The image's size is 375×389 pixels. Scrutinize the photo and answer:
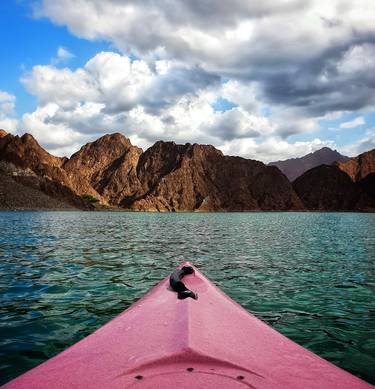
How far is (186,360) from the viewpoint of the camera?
11.2 ft

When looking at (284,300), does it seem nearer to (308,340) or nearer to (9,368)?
(308,340)

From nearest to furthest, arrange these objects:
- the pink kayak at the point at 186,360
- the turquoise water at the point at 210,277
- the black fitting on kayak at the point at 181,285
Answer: the pink kayak at the point at 186,360, the black fitting on kayak at the point at 181,285, the turquoise water at the point at 210,277

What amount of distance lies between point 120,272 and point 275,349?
35.1 ft

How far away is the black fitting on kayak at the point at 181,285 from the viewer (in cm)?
566

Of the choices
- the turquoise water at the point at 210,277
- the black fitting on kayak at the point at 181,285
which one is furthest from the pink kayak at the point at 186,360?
the turquoise water at the point at 210,277

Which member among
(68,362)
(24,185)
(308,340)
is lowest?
(308,340)

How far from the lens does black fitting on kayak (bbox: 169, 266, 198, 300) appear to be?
566 cm

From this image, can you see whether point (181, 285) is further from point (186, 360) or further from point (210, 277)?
point (210, 277)

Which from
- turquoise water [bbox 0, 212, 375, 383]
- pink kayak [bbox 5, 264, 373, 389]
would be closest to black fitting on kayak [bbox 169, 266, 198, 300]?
pink kayak [bbox 5, 264, 373, 389]

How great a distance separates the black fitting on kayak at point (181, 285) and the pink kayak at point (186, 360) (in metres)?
0.61

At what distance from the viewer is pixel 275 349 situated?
13.5 feet

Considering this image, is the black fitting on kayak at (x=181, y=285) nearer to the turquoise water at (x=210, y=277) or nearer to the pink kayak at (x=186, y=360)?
the pink kayak at (x=186, y=360)

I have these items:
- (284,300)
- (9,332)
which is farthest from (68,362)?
(284,300)

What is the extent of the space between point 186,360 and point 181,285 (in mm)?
2767
